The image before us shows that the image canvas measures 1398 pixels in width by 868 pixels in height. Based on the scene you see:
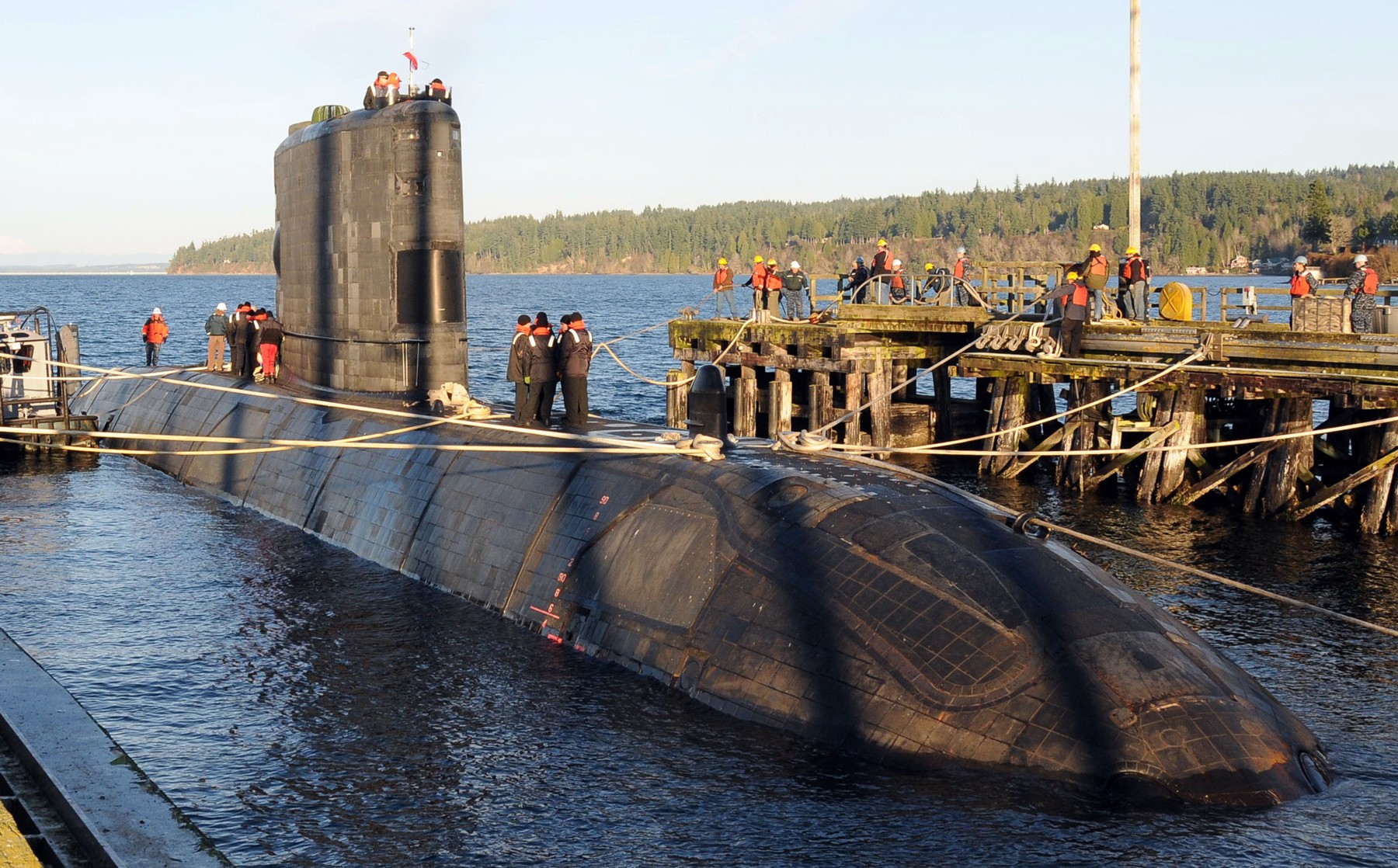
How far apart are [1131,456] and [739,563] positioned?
14.0m

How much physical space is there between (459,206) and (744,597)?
9.66m

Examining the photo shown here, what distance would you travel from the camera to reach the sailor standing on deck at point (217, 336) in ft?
92.8

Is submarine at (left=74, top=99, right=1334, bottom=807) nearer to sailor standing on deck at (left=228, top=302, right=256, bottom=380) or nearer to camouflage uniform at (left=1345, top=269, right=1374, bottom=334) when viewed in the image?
sailor standing on deck at (left=228, top=302, right=256, bottom=380)

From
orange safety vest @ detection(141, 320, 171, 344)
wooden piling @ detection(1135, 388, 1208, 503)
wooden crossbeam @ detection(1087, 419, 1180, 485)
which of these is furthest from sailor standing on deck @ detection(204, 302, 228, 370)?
wooden piling @ detection(1135, 388, 1208, 503)

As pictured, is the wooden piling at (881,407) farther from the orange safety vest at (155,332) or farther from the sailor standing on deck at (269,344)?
the orange safety vest at (155,332)

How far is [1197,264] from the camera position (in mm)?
188000

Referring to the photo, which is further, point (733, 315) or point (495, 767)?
point (733, 315)

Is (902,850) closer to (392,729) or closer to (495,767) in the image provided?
(495,767)

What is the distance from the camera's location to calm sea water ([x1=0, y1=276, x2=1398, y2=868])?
9383 millimetres

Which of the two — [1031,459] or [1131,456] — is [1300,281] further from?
[1031,459]

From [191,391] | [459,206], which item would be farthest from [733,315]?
[459,206]

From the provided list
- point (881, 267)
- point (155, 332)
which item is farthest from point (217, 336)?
point (881, 267)

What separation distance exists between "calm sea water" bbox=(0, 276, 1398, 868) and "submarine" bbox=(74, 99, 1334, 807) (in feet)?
1.06

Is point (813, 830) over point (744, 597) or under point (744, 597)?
under
